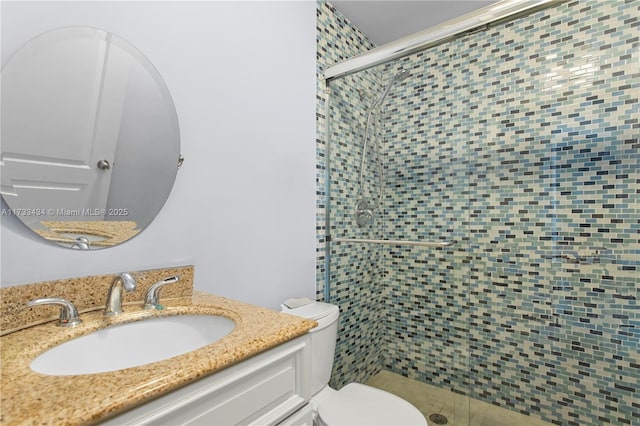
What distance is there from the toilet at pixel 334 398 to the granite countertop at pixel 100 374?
0.62 metres

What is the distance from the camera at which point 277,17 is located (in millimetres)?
1604

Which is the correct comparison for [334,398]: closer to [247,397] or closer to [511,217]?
[247,397]

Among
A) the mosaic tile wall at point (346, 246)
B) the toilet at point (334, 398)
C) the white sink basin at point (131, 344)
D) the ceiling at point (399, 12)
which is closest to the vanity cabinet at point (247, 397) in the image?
the white sink basin at point (131, 344)

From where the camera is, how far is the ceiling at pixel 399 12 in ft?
6.47

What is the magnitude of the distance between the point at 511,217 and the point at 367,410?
1.10 m

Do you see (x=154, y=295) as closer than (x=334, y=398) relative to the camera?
Yes

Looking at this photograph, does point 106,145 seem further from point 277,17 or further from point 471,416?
point 471,416

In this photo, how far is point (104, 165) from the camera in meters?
1.03

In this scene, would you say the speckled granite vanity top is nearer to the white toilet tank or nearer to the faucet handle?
the faucet handle

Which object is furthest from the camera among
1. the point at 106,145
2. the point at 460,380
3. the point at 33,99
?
the point at 460,380

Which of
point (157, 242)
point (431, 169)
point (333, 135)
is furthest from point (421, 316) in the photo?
point (157, 242)

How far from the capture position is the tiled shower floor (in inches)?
62.1

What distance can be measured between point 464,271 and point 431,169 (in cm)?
57

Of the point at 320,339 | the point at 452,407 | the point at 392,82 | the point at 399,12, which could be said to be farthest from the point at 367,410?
the point at 399,12
